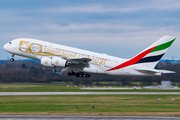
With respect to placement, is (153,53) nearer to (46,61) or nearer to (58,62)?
(58,62)

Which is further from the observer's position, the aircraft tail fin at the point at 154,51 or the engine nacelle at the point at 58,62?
the aircraft tail fin at the point at 154,51

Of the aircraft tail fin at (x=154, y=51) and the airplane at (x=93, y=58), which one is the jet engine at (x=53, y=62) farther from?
the aircraft tail fin at (x=154, y=51)

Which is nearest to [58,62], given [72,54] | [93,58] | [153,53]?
[72,54]

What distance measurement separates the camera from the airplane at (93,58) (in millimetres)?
51875

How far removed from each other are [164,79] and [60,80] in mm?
31634

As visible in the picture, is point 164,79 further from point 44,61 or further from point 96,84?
point 44,61

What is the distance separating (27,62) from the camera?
104875mm

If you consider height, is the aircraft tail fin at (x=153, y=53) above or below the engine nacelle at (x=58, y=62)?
above

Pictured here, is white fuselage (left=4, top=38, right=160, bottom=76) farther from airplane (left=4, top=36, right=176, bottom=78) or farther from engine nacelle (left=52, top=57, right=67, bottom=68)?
engine nacelle (left=52, top=57, right=67, bottom=68)

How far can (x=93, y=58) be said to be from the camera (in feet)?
172

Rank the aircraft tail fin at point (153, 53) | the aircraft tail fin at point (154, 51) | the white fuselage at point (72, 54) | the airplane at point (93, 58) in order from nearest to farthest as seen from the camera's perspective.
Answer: the airplane at point (93, 58) → the white fuselage at point (72, 54) → the aircraft tail fin at point (153, 53) → the aircraft tail fin at point (154, 51)

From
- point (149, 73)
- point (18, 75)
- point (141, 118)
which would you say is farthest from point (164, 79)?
point (141, 118)

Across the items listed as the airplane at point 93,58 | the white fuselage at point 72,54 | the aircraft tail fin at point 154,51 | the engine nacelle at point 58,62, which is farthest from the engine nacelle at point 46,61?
the aircraft tail fin at point 154,51

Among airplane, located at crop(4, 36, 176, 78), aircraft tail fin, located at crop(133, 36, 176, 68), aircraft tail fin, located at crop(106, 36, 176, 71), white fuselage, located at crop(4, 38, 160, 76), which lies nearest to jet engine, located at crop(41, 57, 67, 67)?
airplane, located at crop(4, 36, 176, 78)
